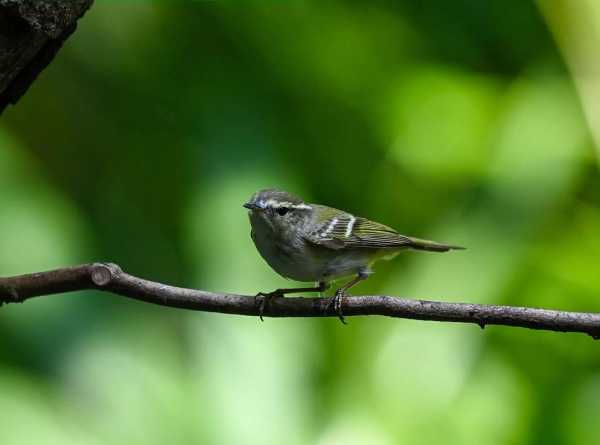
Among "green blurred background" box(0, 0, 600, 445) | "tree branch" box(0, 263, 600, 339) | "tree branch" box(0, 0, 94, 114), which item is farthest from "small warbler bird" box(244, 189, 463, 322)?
"tree branch" box(0, 0, 94, 114)

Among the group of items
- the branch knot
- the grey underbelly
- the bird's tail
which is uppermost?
the bird's tail

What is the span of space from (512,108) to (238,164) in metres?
1.17

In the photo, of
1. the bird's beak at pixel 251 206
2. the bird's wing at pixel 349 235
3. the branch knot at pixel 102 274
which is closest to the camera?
the branch knot at pixel 102 274

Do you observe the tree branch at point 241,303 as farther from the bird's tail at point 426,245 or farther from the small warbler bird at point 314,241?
the bird's tail at point 426,245

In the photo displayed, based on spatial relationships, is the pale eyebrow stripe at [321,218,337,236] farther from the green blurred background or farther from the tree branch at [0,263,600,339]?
the tree branch at [0,263,600,339]

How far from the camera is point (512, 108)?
2.94 meters

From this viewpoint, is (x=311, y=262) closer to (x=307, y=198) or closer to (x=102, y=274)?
(x=307, y=198)

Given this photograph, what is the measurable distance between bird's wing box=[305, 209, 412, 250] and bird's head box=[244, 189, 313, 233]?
86mm

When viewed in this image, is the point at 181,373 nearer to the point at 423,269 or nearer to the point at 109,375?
the point at 109,375

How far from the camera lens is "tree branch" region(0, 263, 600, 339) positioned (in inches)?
52.1

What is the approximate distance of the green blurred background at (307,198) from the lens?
2.38m

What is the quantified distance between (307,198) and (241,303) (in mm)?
1288

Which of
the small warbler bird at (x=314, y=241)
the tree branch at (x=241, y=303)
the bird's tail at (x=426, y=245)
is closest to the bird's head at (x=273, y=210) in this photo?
the small warbler bird at (x=314, y=241)

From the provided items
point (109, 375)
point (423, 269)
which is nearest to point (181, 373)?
point (109, 375)
